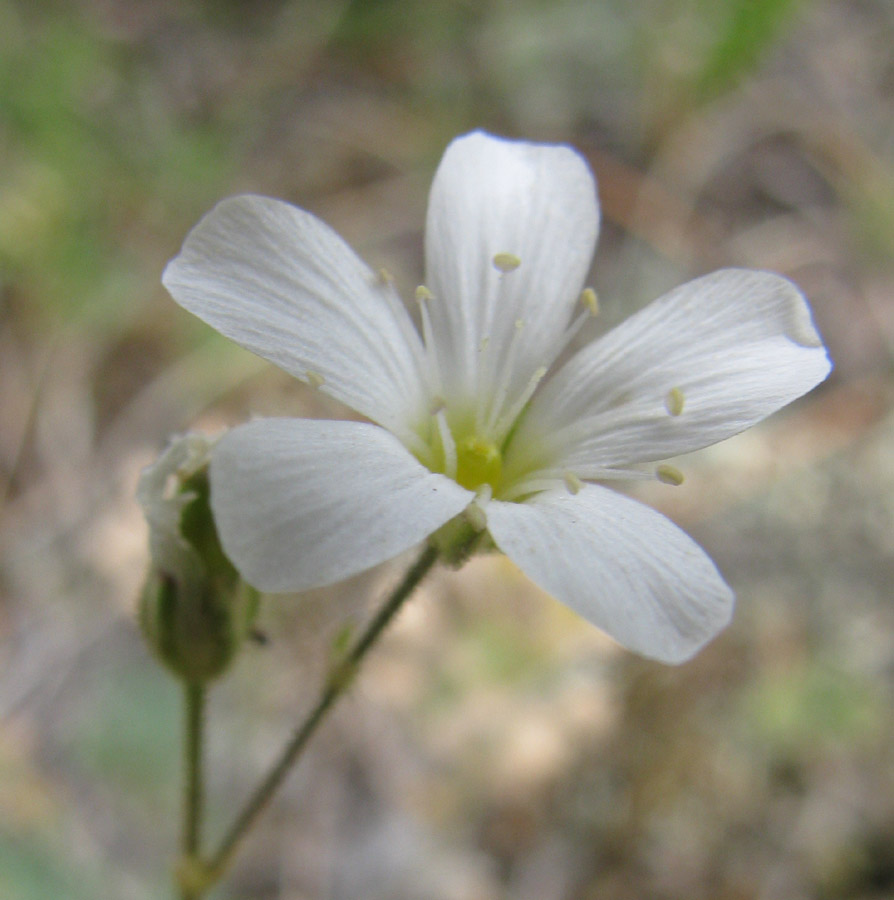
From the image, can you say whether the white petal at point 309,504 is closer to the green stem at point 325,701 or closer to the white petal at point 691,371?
the green stem at point 325,701

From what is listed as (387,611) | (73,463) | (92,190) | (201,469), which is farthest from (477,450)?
(92,190)

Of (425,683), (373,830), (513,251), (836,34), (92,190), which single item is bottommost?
(373,830)

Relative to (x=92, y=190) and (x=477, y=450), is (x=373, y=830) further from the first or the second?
(x=92, y=190)

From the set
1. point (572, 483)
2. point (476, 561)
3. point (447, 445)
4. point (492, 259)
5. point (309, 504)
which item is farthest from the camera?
point (476, 561)

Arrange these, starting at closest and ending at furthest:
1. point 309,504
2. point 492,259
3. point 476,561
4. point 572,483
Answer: point 309,504 → point 572,483 → point 492,259 → point 476,561

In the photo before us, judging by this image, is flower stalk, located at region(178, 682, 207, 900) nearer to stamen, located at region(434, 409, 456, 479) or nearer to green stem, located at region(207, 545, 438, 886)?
green stem, located at region(207, 545, 438, 886)

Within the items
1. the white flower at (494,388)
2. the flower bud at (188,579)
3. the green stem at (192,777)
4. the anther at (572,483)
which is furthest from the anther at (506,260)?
the green stem at (192,777)

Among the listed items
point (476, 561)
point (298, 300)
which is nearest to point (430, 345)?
point (298, 300)

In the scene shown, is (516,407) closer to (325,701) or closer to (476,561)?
(325,701)
